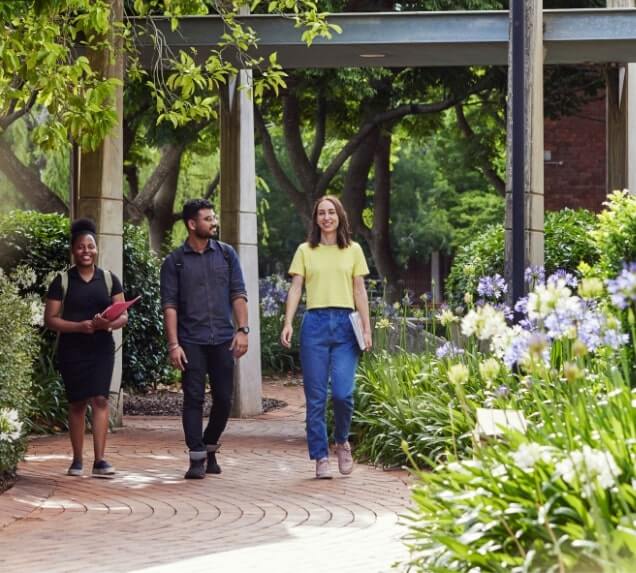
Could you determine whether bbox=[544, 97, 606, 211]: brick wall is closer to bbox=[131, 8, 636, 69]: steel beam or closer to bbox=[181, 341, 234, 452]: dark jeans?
bbox=[131, 8, 636, 69]: steel beam

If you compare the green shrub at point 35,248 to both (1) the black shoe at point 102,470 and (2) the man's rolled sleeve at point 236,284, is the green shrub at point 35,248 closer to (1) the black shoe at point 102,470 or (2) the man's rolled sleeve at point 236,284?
(2) the man's rolled sleeve at point 236,284

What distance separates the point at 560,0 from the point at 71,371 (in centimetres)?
1326

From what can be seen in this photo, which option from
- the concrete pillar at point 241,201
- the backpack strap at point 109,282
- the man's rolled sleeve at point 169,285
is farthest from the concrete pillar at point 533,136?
the backpack strap at point 109,282

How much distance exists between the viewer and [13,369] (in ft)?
29.5

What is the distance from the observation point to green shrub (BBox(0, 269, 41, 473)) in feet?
28.6

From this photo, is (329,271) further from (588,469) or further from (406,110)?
(406,110)

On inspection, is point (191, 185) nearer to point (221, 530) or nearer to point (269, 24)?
point (269, 24)

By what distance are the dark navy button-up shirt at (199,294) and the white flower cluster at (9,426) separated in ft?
4.75

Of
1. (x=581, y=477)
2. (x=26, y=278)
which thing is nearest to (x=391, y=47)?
(x=26, y=278)

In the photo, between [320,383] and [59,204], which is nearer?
[320,383]

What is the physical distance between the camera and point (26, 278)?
12.9 metres

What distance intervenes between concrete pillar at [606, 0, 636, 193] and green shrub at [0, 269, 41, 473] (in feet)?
29.5

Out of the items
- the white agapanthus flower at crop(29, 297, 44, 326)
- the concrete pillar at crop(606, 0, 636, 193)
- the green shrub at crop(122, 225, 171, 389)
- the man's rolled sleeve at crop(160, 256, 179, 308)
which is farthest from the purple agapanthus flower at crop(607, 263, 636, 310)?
the concrete pillar at crop(606, 0, 636, 193)

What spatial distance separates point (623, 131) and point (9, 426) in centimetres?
1041
